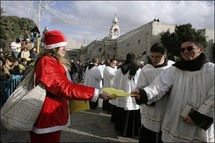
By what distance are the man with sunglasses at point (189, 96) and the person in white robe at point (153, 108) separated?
48cm

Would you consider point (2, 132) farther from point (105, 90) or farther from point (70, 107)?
point (105, 90)

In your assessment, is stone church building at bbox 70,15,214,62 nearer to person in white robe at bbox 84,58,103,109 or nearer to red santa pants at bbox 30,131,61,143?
person in white robe at bbox 84,58,103,109

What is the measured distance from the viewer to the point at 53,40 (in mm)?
2934

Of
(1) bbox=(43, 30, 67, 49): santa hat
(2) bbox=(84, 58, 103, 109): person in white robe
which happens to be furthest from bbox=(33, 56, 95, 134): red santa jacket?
(2) bbox=(84, 58, 103, 109): person in white robe

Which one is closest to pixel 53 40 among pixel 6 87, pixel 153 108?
pixel 153 108

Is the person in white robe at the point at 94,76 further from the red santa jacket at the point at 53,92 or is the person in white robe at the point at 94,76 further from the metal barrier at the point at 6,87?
the red santa jacket at the point at 53,92

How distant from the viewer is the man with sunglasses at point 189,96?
2484mm

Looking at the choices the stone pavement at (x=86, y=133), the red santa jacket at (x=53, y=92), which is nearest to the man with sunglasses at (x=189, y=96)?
the red santa jacket at (x=53, y=92)

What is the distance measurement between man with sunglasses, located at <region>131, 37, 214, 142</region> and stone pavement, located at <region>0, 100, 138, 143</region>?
2.94 m

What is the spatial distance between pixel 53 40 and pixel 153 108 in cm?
181

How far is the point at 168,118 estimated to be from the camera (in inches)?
112

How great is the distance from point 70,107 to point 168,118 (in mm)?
1350

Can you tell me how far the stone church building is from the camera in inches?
1827

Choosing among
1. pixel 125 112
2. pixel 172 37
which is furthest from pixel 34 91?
pixel 172 37
